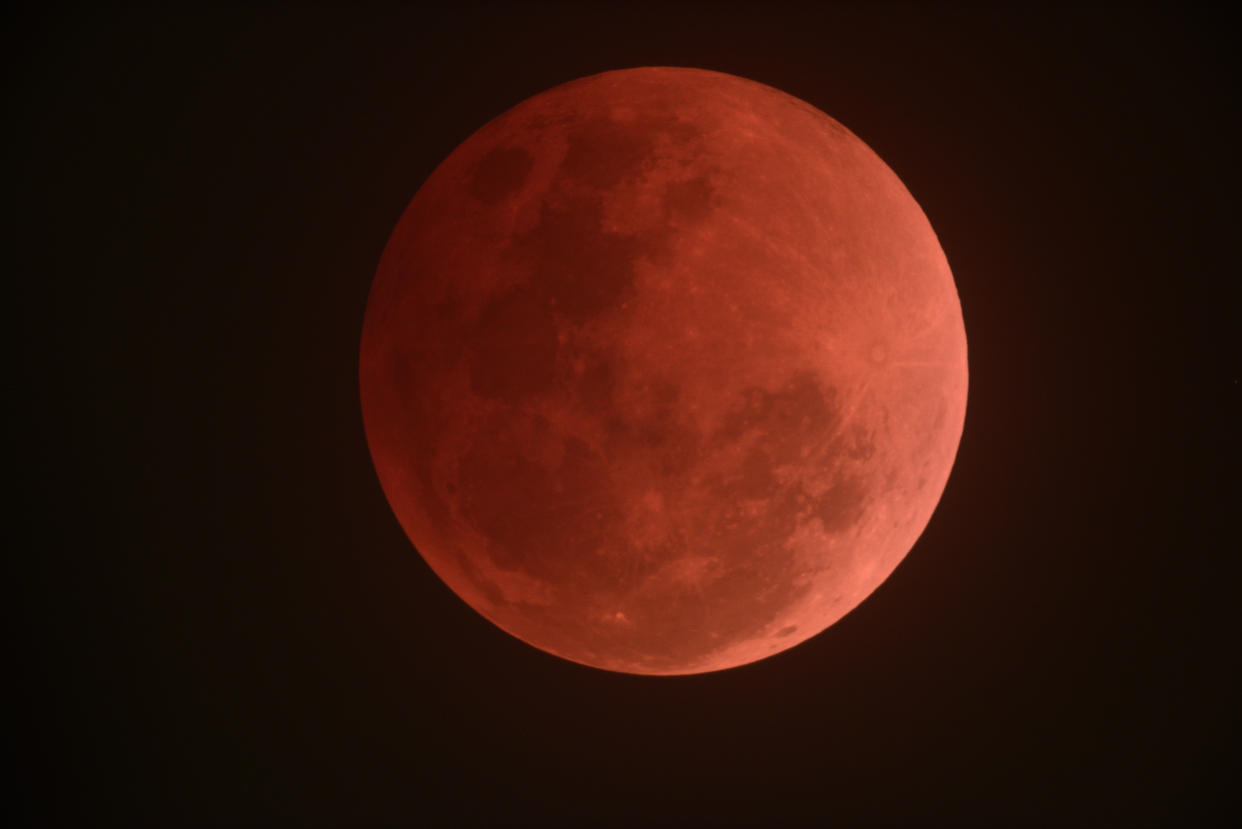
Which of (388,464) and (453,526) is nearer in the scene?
(453,526)

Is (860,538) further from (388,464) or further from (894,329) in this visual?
(388,464)

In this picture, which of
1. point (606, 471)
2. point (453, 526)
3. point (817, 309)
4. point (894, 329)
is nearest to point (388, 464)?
point (453, 526)

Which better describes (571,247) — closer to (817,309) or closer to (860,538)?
(817,309)

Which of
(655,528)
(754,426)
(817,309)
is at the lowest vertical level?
(655,528)

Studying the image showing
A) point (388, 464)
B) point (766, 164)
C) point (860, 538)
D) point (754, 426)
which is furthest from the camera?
point (388, 464)

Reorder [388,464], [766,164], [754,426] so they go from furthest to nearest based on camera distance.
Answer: [388,464], [766,164], [754,426]

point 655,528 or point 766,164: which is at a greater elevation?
point 766,164
